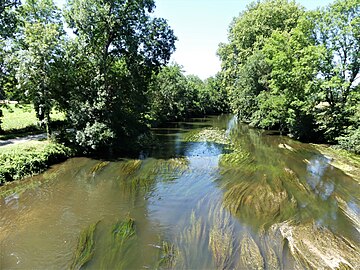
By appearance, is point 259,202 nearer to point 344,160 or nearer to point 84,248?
point 84,248

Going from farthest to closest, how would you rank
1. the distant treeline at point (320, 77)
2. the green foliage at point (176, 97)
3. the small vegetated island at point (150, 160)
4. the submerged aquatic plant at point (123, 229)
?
the green foliage at point (176, 97) < the distant treeline at point (320, 77) < the submerged aquatic plant at point (123, 229) < the small vegetated island at point (150, 160)

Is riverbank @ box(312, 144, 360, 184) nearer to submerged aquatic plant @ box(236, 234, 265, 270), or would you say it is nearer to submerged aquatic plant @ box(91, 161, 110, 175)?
submerged aquatic plant @ box(236, 234, 265, 270)

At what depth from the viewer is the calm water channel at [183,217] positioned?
269 inches

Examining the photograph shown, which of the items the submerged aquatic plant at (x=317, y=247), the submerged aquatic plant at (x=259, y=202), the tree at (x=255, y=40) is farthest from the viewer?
the tree at (x=255, y=40)

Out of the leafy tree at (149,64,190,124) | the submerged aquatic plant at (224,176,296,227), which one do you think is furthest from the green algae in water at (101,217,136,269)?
the leafy tree at (149,64,190,124)

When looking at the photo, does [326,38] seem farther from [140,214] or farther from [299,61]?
[140,214]

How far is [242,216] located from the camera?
9328mm

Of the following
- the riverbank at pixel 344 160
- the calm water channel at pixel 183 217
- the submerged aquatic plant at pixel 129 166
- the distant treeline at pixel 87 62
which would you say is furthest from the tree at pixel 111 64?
the riverbank at pixel 344 160

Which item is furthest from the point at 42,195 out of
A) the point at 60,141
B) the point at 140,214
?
the point at 60,141

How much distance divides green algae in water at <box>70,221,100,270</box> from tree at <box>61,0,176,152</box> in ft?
33.6

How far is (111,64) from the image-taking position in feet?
68.9

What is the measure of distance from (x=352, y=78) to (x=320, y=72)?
8.14 ft

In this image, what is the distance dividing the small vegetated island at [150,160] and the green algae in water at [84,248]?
6 centimetres

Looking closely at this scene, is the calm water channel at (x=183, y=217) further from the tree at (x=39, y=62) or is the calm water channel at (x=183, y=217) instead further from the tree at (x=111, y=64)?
the tree at (x=39, y=62)
